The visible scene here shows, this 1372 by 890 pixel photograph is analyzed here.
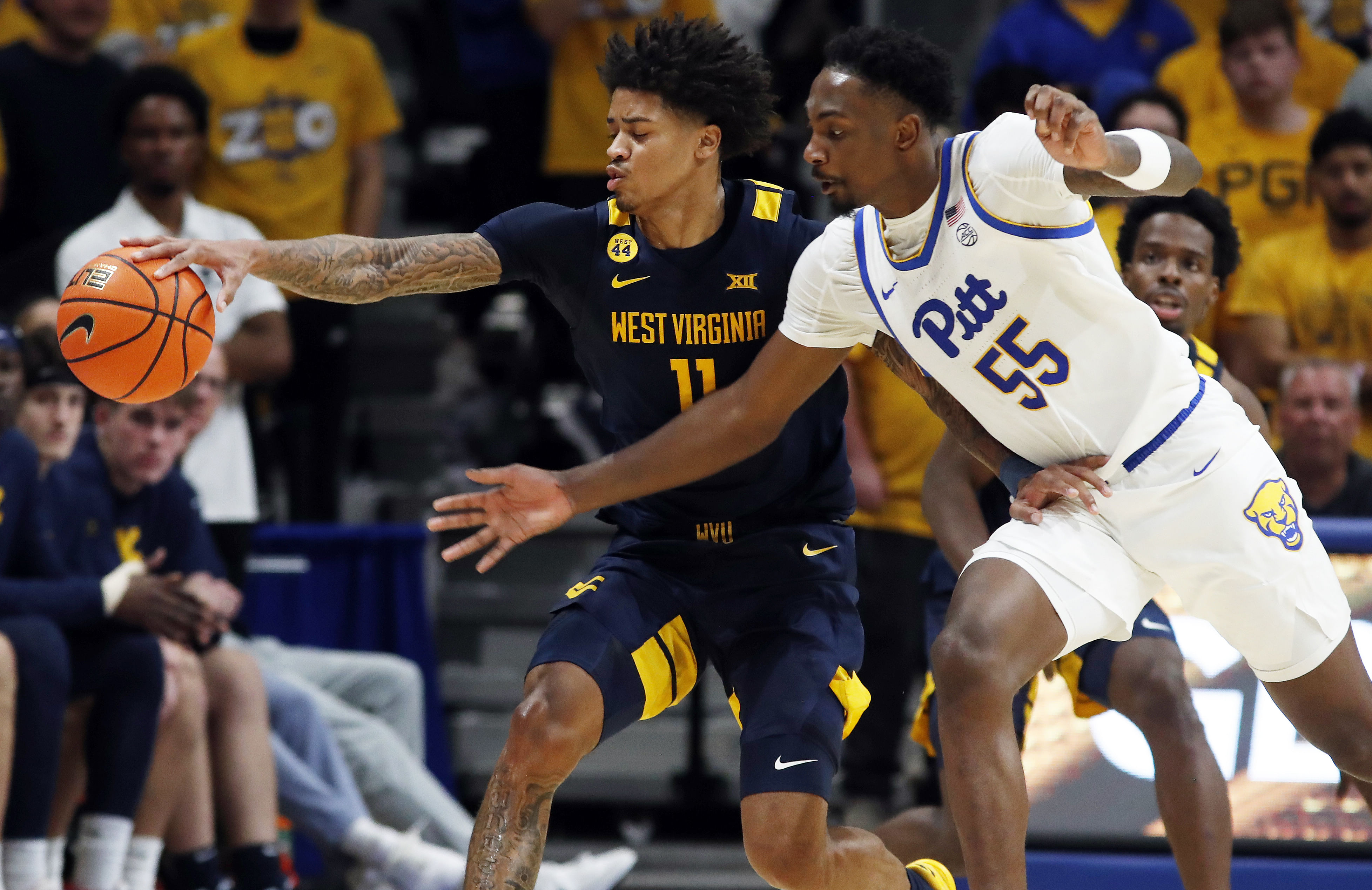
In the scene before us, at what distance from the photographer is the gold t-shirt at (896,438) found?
676 centimetres

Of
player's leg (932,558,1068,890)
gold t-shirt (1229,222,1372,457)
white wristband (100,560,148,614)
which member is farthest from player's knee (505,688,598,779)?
gold t-shirt (1229,222,1372,457)

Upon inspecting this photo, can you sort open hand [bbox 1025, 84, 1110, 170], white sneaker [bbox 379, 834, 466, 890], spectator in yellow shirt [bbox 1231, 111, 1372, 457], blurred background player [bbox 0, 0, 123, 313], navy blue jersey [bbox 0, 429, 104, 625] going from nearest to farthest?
open hand [bbox 1025, 84, 1110, 170], navy blue jersey [bbox 0, 429, 104, 625], white sneaker [bbox 379, 834, 466, 890], spectator in yellow shirt [bbox 1231, 111, 1372, 457], blurred background player [bbox 0, 0, 123, 313]

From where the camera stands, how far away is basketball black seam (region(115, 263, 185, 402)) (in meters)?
3.96

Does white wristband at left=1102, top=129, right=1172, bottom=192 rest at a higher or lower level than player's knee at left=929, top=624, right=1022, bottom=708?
higher

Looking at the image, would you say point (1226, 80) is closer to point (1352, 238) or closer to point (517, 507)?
point (1352, 238)

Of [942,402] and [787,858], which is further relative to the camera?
[942,402]

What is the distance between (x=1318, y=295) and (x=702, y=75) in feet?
11.6

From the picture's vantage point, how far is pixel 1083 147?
140 inches

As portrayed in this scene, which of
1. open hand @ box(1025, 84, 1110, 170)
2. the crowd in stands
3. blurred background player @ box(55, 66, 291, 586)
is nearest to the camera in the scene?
open hand @ box(1025, 84, 1110, 170)

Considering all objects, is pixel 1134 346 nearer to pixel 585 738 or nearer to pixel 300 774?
pixel 585 738

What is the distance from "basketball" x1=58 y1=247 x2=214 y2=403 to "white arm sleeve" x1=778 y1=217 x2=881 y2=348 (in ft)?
4.86

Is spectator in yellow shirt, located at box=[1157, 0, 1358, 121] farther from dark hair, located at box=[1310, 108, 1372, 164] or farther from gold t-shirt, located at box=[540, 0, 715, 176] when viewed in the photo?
gold t-shirt, located at box=[540, 0, 715, 176]

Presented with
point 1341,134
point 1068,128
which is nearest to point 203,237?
point 1068,128

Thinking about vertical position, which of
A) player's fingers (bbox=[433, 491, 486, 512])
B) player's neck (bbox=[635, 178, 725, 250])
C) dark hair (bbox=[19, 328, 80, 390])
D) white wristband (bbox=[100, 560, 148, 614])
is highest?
player's neck (bbox=[635, 178, 725, 250])
